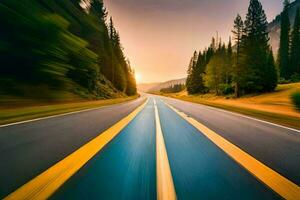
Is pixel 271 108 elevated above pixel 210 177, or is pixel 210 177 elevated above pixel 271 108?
pixel 210 177

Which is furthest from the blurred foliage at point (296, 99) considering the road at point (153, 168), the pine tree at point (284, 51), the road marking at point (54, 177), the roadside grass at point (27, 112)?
the pine tree at point (284, 51)

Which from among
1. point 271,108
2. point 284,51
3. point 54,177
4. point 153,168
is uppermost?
point 284,51

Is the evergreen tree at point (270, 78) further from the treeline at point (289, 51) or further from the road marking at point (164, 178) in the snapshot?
the road marking at point (164, 178)

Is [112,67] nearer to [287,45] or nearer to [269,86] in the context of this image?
[269,86]

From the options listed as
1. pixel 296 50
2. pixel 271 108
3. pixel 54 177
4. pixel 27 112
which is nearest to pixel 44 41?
pixel 27 112

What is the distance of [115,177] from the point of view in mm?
2160

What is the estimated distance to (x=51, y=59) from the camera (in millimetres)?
12391

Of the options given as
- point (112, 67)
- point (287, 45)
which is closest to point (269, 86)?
point (287, 45)

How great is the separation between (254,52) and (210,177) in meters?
42.7

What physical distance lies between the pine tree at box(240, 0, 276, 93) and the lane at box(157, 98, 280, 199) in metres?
38.8

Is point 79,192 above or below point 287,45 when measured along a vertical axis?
below

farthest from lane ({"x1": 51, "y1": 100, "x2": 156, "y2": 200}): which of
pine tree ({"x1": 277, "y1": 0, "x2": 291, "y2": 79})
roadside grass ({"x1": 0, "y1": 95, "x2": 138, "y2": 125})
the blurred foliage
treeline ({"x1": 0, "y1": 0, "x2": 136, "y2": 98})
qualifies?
pine tree ({"x1": 277, "y1": 0, "x2": 291, "y2": 79})

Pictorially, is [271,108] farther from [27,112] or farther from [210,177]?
[210,177]

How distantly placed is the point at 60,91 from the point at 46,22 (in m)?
5.13
